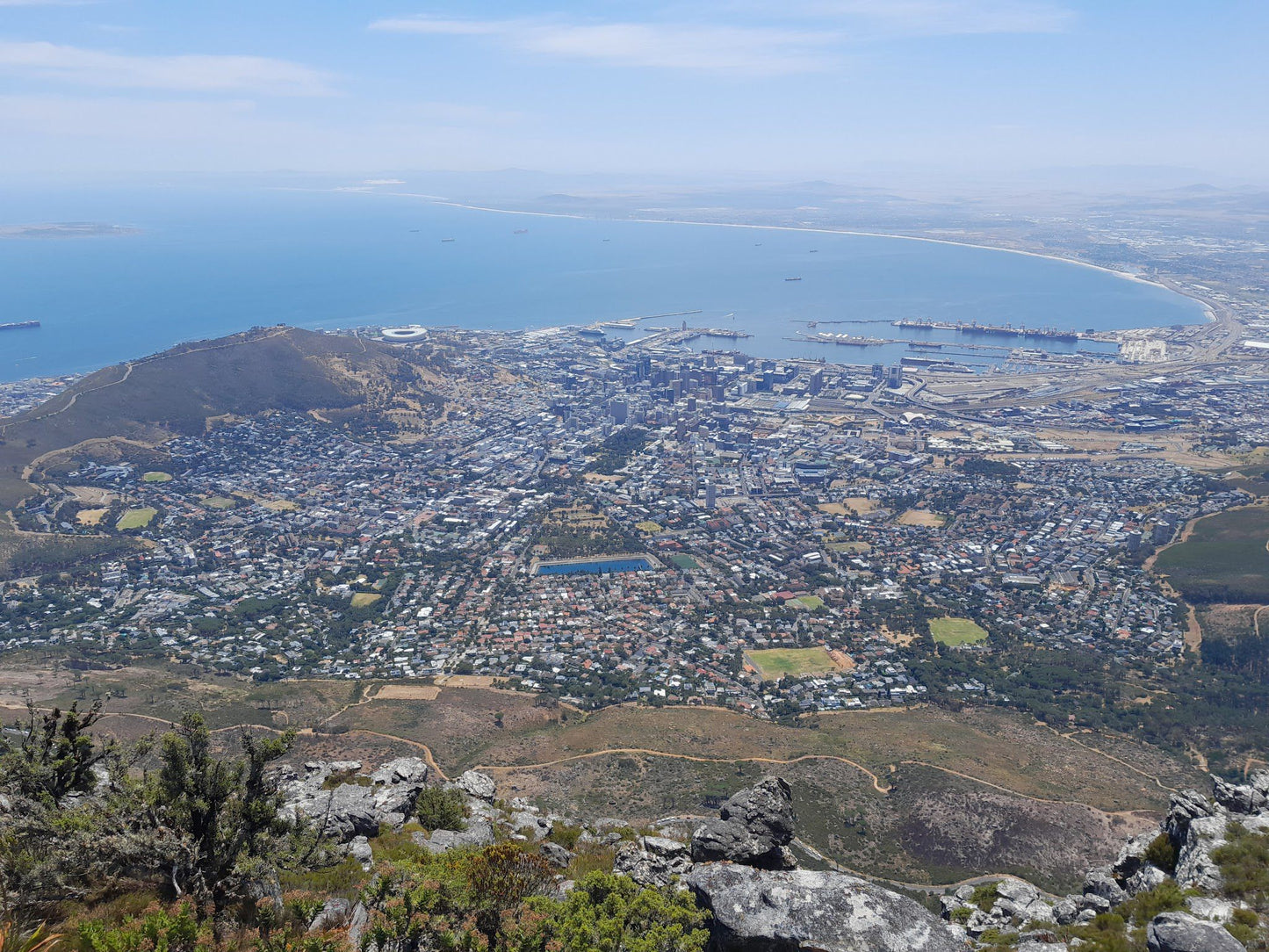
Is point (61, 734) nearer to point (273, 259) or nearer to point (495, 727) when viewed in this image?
point (495, 727)

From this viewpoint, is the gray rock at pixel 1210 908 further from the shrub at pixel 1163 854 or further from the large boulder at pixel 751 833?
the large boulder at pixel 751 833

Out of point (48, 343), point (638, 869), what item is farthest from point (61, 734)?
point (48, 343)

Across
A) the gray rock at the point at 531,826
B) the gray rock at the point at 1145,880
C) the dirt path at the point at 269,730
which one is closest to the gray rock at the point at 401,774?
the gray rock at the point at 531,826

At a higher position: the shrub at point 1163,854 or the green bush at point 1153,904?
the green bush at point 1153,904

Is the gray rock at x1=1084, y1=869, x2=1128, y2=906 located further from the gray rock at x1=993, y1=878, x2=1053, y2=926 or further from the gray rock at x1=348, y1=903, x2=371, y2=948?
the gray rock at x1=348, y1=903, x2=371, y2=948

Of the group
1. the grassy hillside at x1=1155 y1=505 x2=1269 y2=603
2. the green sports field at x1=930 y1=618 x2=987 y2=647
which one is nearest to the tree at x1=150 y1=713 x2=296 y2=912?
the green sports field at x1=930 y1=618 x2=987 y2=647
